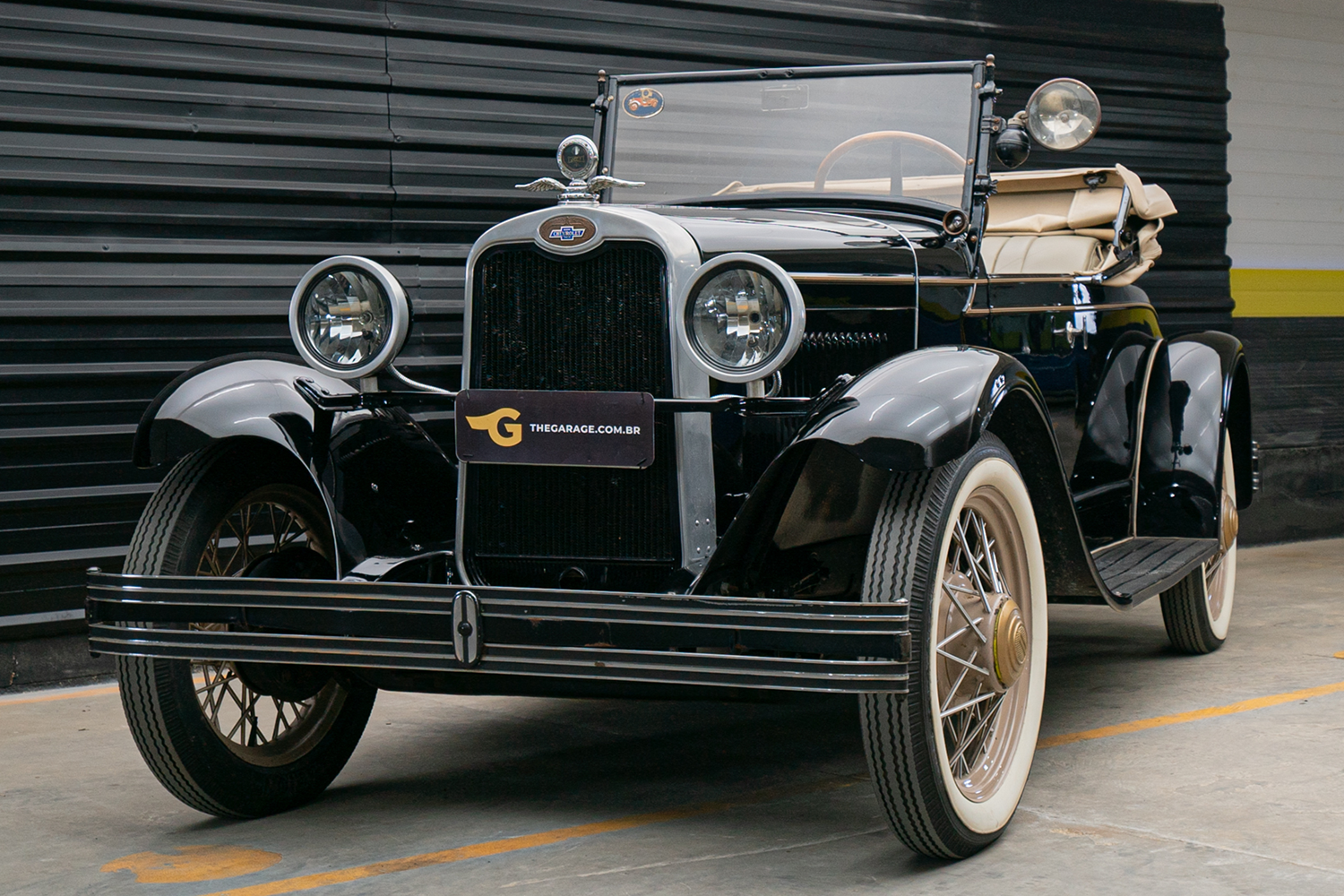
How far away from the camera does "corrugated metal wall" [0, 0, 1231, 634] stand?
5219mm

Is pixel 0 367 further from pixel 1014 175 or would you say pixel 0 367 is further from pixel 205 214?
pixel 1014 175

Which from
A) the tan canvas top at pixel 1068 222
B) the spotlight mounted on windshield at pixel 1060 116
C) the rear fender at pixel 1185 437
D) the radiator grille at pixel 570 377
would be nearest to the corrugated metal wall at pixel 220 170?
the tan canvas top at pixel 1068 222

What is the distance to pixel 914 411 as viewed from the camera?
9.83 ft

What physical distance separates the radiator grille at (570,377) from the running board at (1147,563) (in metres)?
1.39

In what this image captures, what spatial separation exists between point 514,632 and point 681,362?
2.33 feet

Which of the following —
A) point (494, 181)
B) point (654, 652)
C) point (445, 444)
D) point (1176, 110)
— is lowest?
point (654, 652)

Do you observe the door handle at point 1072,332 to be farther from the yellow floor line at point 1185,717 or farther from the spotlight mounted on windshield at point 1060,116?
the yellow floor line at point 1185,717

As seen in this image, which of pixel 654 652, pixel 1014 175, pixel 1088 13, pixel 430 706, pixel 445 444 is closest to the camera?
pixel 654 652

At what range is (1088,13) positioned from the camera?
8602 millimetres

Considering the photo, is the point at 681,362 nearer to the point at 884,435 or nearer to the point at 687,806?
the point at 884,435

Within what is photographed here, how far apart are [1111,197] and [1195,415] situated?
3.56ft

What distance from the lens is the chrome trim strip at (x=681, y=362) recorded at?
129 inches

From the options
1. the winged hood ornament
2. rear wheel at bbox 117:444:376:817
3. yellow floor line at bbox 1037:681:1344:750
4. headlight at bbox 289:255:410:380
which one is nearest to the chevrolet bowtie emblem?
headlight at bbox 289:255:410:380

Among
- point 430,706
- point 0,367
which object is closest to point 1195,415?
point 430,706
